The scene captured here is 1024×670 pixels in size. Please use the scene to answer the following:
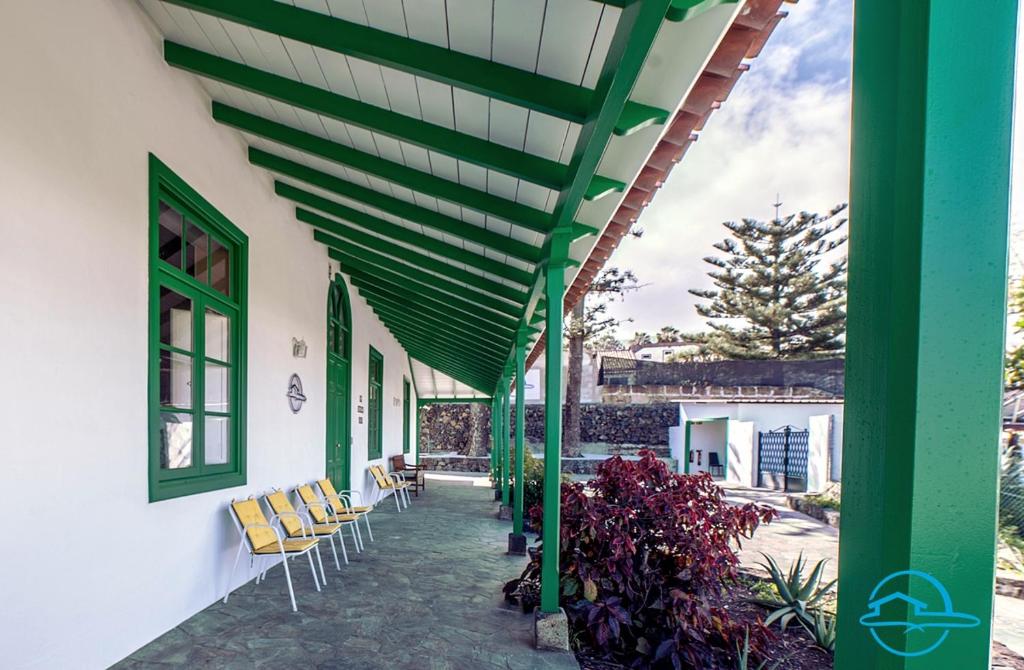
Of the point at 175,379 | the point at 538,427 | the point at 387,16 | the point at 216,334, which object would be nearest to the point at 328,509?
the point at 216,334

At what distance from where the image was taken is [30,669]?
2.25 metres

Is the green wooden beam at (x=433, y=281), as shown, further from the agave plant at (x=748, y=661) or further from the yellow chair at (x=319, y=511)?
the agave plant at (x=748, y=661)

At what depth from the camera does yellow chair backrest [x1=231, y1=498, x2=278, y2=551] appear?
3.93m

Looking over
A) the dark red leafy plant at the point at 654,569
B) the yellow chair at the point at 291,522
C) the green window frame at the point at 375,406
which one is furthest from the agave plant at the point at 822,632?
the green window frame at the point at 375,406

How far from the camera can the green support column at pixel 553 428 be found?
132 inches

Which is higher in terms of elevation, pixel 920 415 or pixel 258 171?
pixel 258 171

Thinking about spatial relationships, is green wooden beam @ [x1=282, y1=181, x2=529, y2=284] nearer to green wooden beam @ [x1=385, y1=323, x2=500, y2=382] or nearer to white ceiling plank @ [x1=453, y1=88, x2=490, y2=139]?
white ceiling plank @ [x1=453, y1=88, x2=490, y2=139]

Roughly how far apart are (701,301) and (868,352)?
25.9m

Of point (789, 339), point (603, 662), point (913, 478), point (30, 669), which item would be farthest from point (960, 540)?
point (789, 339)

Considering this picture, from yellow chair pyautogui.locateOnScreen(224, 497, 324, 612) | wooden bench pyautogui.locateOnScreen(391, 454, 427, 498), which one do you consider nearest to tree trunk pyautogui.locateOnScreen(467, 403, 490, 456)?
wooden bench pyautogui.locateOnScreen(391, 454, 427, 498)

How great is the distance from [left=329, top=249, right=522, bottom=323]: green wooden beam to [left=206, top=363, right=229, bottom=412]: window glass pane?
2449 mm

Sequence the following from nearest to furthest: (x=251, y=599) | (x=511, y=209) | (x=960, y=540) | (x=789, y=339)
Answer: (x=960, y=540), (x=511, y=209), (x=251, y=599), (x=789, y=339)

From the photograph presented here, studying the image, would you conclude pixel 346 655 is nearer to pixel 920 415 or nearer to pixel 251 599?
pixel 251 599

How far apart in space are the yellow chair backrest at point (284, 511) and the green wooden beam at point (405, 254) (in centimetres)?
257
